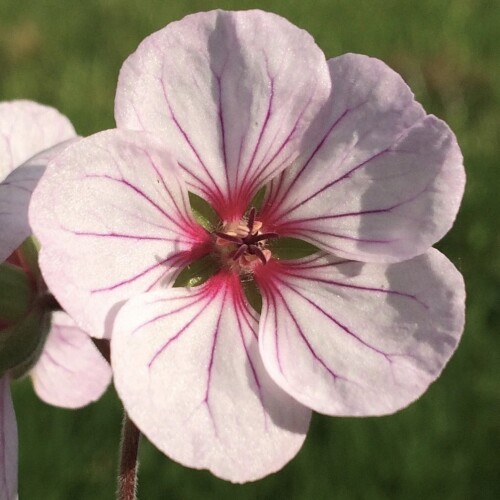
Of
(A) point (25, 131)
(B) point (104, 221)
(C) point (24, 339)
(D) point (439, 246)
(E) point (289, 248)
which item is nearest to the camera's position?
(B) point (104, 221)

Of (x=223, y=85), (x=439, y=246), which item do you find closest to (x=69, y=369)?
(x=223, y=85)

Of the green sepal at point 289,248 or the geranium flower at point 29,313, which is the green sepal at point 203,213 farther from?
the geranium flower at point 29,313

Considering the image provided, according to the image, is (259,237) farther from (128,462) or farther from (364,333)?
(128,462)

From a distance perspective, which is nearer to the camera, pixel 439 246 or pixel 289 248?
pixel 289 248

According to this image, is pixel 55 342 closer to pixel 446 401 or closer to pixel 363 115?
pixel 363 115

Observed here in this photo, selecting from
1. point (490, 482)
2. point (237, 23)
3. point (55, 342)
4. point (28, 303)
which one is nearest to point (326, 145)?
point (237, 23)

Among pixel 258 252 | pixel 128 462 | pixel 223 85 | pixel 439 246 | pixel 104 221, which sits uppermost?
pixel 223 85
